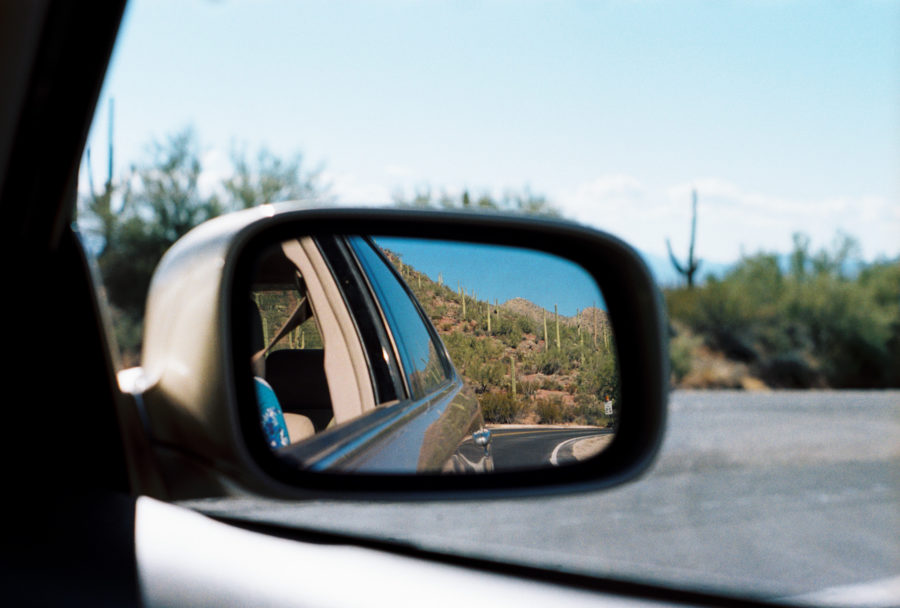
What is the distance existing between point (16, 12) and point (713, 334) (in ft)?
85.6

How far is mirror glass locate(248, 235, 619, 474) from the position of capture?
154 centimetres

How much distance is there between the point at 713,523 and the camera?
21.0 feet

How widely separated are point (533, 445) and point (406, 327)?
463 millimetres

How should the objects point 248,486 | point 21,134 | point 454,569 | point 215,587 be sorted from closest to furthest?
point 248,486
point 21,134
point 215,587
point 454,569

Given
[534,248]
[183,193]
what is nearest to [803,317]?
[183,193]

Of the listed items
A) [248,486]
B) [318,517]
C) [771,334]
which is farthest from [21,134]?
[771,334]

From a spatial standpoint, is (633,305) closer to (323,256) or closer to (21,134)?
(323,256)

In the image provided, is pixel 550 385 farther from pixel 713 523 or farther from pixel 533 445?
pixel 713 523

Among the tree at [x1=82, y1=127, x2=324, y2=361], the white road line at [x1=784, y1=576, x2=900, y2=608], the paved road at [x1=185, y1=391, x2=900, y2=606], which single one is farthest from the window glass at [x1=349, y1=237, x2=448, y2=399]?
the tree at [x1=82, y1=127, x2=324, y2=361]

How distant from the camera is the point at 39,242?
5.69 ft

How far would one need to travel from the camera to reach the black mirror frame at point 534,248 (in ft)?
4.56

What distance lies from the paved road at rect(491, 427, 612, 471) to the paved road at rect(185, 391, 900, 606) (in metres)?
0.87

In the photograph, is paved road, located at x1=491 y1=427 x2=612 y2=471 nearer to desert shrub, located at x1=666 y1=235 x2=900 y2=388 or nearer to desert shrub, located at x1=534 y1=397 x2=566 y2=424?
desert shrub, located at x1=534 y1=397 x2=566 y2=424

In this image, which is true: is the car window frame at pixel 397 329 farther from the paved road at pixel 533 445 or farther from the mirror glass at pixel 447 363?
the paved road at pixel 533 445
